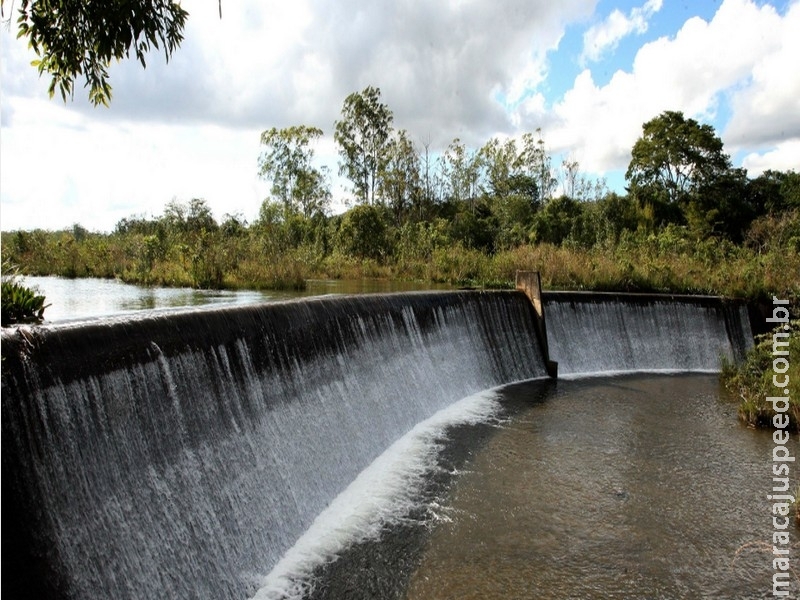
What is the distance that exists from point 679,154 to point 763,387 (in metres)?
30.2

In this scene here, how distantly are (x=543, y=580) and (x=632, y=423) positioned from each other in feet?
15.0

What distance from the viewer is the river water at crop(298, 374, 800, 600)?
461 centimetres

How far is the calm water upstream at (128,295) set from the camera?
1024 centimetres

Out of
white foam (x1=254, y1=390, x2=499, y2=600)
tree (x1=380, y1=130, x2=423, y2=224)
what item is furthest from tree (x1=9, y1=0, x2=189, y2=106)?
tree (x1=380, y1=130, x2=423, y2=224)

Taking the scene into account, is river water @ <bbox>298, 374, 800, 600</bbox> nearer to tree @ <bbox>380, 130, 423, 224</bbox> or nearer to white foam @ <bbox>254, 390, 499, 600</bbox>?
white foam @ <bbox>254, 390, 499, 600</bbox>

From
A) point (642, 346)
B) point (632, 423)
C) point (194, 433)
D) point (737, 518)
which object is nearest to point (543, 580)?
point (737, 518)

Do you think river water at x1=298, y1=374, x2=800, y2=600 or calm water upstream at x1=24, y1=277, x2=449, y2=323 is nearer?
river water at x1=298, y1=374, x2=800, y2=600

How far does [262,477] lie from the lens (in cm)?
516

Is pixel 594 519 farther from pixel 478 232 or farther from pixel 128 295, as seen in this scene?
pixel 478 232

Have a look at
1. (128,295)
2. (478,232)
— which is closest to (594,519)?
(128,295)

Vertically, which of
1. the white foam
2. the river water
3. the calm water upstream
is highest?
the calm water upstream

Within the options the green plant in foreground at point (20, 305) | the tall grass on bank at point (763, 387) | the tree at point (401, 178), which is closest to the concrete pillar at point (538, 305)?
the tall grass on bank at point (763, 387)

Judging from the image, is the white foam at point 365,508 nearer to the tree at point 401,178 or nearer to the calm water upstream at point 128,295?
the calm water upstream at point 128,295

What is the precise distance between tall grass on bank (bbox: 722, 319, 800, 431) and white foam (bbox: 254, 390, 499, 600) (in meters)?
4.12
